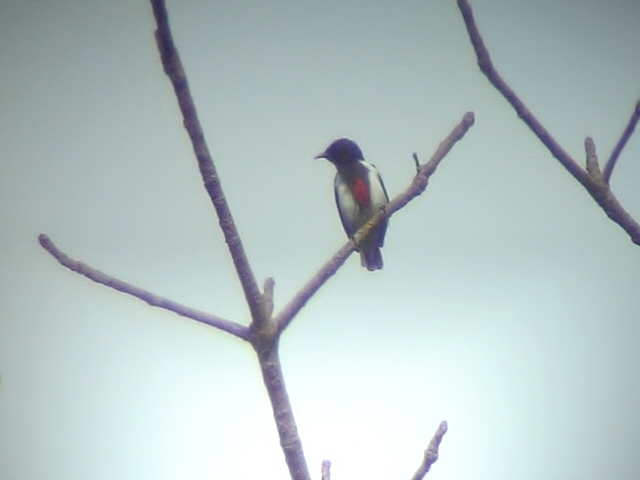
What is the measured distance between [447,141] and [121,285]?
0.82 meters

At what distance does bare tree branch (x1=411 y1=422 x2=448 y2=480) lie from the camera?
1.51 metres

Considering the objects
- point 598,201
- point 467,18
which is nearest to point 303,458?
point 598,201

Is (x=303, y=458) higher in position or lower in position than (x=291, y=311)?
lower

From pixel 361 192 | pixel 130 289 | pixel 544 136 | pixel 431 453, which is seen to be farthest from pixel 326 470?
pixel 361 192

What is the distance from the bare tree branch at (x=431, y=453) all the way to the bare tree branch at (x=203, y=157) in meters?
0.43

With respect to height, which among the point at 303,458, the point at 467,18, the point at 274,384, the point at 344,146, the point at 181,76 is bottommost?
the point at 303,458

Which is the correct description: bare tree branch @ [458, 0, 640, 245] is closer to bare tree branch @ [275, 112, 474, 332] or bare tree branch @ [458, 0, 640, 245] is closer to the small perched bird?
bare tree branch @ [275, 112, 474, 332]

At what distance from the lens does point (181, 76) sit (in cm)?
148

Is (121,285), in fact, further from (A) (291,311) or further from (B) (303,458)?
(B) (303,458)

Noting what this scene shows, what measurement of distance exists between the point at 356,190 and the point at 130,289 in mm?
3778

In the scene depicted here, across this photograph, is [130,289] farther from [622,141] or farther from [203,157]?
[622,141]

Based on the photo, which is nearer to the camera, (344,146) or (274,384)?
(274,384)

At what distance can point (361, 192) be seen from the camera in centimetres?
540

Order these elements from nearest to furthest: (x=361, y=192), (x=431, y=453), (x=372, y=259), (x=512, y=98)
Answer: (x=431, y=453) → (x=512, y=98) → (x=361, y=192) → (x=372, y=259)
